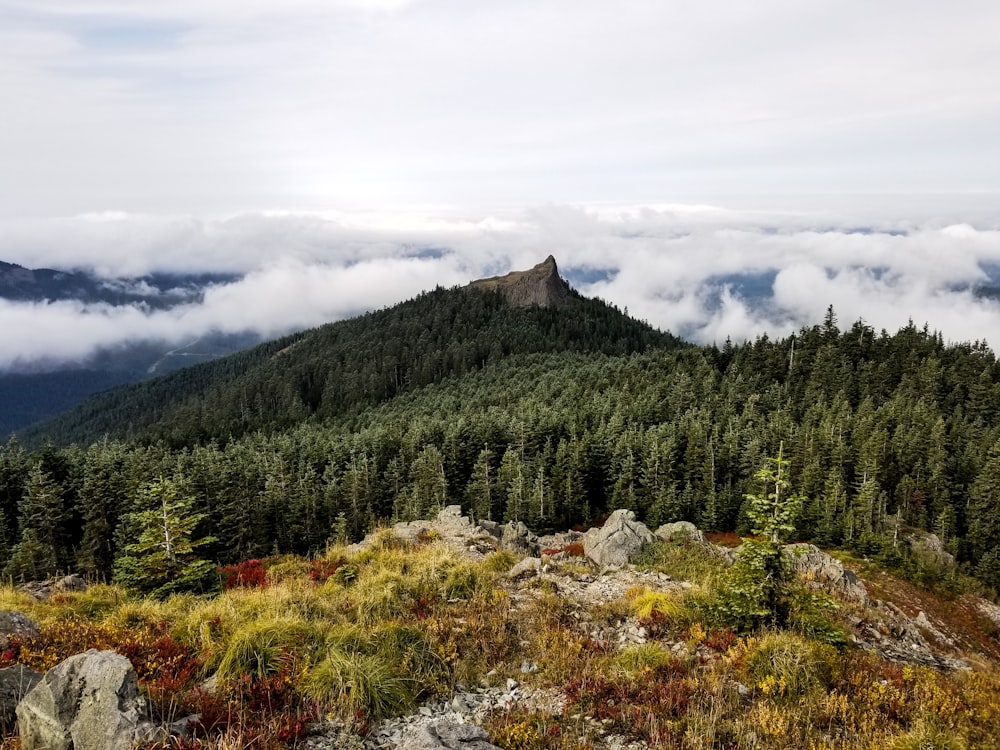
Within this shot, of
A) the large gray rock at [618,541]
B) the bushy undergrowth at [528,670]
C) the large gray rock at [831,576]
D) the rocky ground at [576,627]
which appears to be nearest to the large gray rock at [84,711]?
the rocky ground at [576,627]

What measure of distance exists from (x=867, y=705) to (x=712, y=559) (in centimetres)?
1711

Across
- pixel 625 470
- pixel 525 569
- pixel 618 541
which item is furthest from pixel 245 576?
pixel 625 470

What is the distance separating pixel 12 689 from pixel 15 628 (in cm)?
382

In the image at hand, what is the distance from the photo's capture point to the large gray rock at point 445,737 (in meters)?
7.49

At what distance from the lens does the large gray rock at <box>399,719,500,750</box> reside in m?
7.49

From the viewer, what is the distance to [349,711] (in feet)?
27.6

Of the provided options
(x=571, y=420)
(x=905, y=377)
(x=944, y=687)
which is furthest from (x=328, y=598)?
(x=905, y=377)

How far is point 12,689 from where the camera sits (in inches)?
310

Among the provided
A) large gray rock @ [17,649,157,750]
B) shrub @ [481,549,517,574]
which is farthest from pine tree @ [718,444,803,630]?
large gray rock @ [17,649,157,750]

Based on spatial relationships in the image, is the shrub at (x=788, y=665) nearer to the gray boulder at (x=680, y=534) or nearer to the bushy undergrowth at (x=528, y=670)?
the bushy undergrowth at (x=528, y=670)

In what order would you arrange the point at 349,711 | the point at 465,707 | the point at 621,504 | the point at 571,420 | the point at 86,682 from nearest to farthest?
the point at 86,682 < the point at 349,711 < the point at 465,707 < the point at 621,504 < the point at 571,420

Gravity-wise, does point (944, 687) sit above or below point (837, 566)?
above

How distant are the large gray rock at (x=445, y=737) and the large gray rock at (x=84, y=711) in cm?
357

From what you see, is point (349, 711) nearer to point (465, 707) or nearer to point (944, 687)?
point (465, 707)
